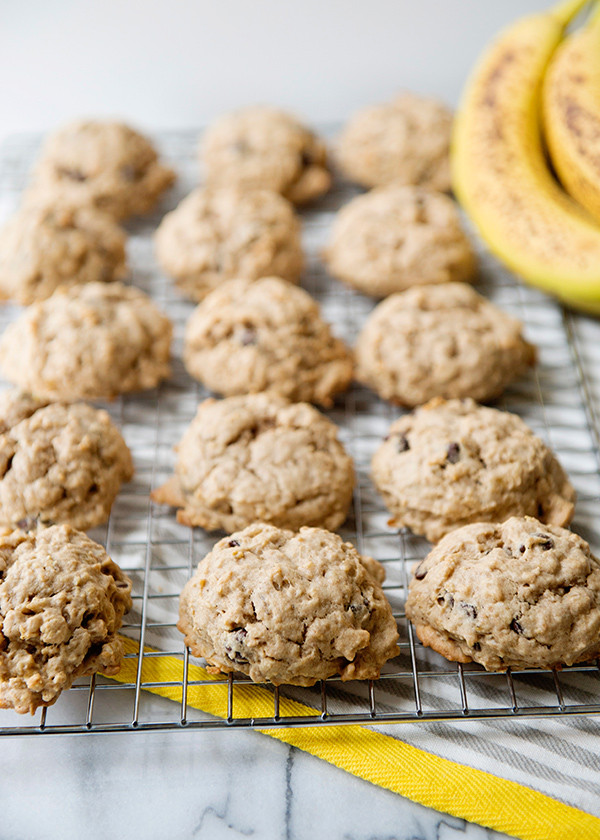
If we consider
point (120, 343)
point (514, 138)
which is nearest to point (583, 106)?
point (514, 138)

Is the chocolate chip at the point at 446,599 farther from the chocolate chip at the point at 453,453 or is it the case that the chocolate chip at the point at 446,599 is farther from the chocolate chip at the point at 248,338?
the chocolate chip at the point at 248,338

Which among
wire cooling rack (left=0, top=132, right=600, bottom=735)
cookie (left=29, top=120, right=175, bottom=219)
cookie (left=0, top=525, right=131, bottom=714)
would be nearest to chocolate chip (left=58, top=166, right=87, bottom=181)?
cookie (left=29, top=120, right=175, bottom=219)

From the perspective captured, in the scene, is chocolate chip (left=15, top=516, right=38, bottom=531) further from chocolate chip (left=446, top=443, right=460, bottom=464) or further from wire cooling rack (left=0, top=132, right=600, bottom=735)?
chocolate chip (left=446, top=443, right=460, bottom=464)

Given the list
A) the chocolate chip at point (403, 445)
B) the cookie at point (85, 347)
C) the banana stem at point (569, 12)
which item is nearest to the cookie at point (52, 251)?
the cookie at point (85, 347)

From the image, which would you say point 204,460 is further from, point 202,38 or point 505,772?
point 202,38

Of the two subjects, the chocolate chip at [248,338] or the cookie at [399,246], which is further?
the cookie at [399,246]

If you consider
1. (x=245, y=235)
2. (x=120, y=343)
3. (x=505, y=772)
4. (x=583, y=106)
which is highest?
(x=583, y=106)

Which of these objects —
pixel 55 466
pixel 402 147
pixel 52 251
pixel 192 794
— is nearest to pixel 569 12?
pixel 402 147
